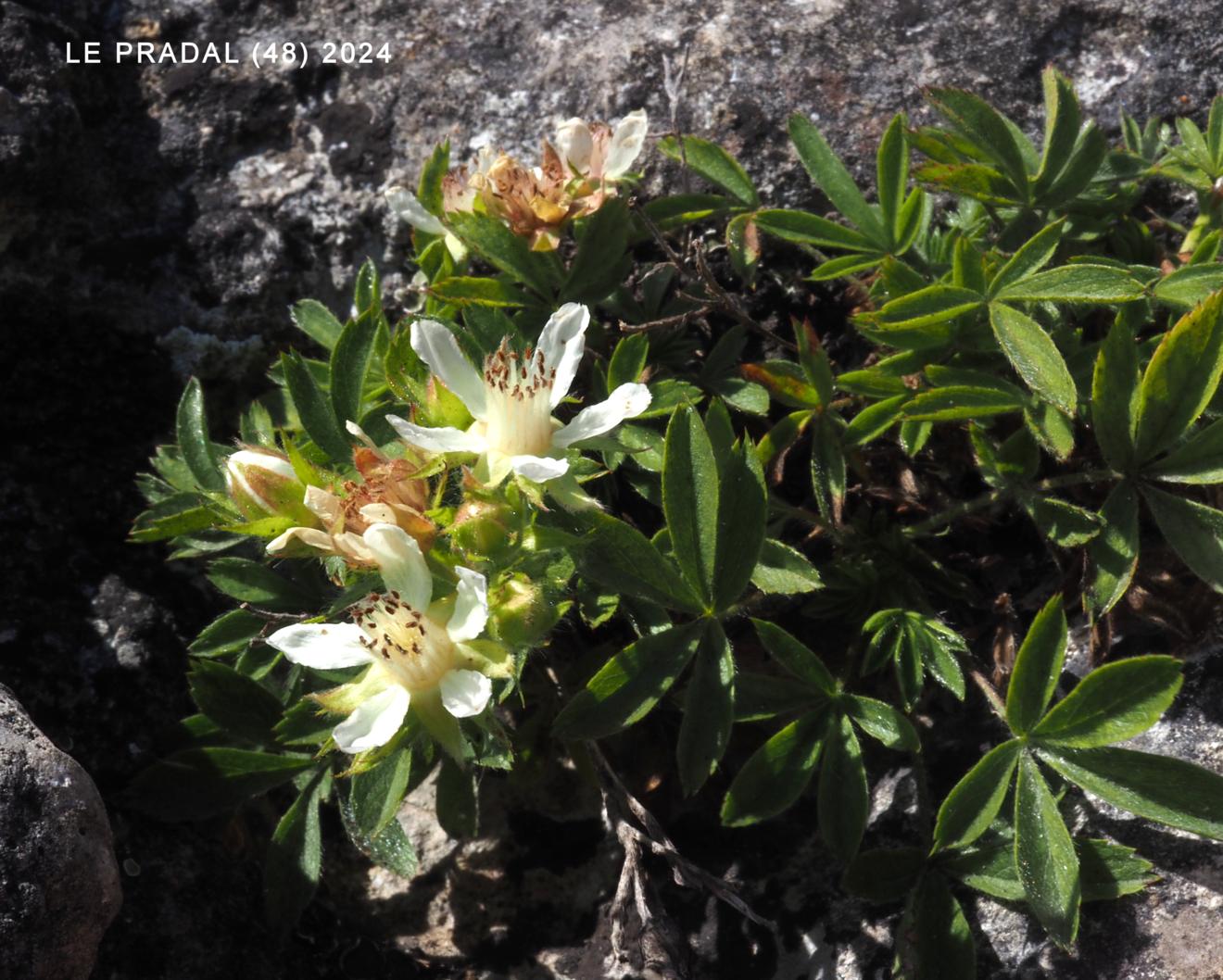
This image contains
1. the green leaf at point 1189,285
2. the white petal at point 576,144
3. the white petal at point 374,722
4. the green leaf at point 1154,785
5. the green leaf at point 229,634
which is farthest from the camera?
the white petal at point 576,144

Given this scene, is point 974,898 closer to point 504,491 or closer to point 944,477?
point 944,477

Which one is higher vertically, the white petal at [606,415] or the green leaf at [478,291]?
the green leaf at [478,291]

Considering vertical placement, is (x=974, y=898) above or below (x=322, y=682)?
below

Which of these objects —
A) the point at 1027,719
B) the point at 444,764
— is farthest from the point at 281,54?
the point at 1027,719

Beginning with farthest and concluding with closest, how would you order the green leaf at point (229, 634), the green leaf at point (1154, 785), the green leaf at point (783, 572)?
the green leaf at point (229, 634), the green leaf at point (783, 572), the green leaf at point (1154, 785)

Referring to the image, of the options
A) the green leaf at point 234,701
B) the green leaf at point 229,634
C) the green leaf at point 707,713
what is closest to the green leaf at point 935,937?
the green leaf at point 707,713

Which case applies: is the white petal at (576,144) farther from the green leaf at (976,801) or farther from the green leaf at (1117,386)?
the green leaf at (976,801)

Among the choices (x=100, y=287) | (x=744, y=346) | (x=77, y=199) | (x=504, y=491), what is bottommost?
(x=744, y=346)

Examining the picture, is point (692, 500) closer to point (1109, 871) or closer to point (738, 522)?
point (738, 522)
